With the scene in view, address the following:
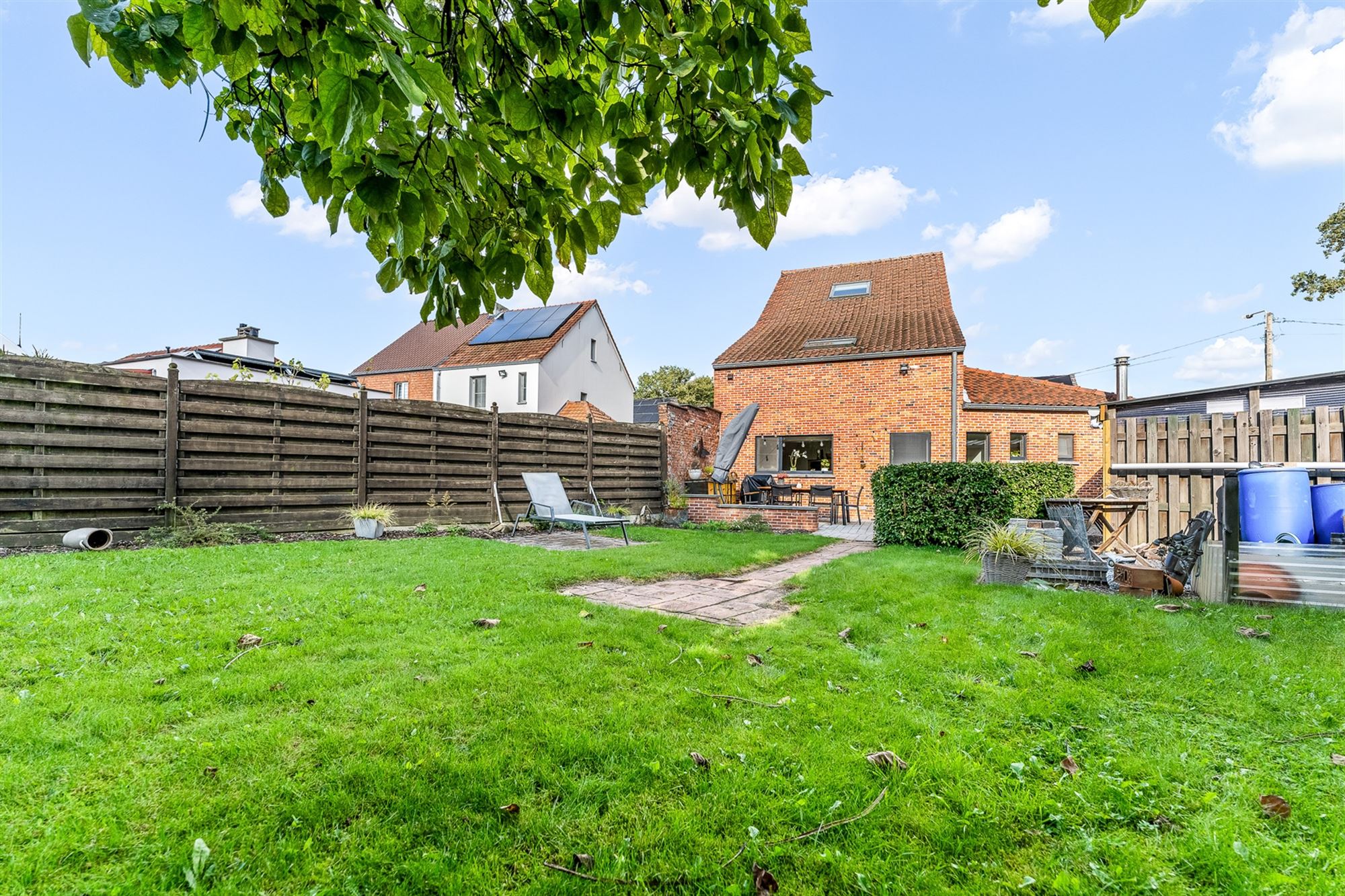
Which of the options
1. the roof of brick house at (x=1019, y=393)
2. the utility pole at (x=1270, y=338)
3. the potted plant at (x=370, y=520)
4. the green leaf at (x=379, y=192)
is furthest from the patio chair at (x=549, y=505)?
the utility pole at (x=1270, y=338)

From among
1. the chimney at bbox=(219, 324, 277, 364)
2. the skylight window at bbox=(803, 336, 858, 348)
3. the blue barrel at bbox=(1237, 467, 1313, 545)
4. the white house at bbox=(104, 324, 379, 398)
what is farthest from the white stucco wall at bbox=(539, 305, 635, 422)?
the blue barrel at bbox=(1237, 467, 1313, 545)

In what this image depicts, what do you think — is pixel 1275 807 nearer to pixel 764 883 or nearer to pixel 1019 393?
pixel 764 883

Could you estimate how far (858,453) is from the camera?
49.4ft

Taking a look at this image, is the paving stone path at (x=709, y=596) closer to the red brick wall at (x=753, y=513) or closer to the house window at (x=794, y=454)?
the red brick wall at (x=753, y=513)

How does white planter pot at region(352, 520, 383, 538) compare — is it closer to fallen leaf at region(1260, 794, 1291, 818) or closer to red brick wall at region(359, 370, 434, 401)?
fallen leaf at region(1260, 794, 1291, 818)

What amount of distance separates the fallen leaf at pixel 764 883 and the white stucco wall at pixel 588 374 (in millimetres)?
21410

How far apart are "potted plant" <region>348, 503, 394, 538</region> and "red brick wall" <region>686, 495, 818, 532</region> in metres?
5.72

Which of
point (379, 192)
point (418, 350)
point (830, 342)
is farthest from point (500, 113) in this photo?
point (418, 350)

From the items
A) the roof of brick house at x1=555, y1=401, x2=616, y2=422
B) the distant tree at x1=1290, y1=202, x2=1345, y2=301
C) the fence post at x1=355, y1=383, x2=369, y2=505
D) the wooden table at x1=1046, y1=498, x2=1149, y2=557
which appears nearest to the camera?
the wooden table at x1=1046, y1=498, x2=1149, y2=557

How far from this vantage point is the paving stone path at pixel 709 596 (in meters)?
4.23

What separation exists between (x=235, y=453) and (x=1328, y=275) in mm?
26206

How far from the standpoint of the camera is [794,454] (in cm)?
1606

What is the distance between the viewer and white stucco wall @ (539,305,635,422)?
75.9 ft

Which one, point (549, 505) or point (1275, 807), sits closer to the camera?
point (1275, 807)
